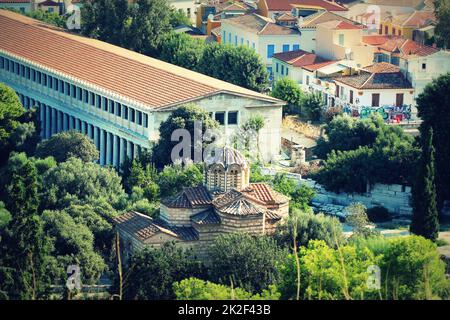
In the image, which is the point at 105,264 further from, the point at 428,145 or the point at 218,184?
the point at 428,145

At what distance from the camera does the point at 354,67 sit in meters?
94.9

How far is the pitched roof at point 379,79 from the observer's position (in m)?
90.7

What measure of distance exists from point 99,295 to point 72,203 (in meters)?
11.5

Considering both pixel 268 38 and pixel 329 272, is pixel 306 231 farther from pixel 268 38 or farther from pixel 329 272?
pixel 268 38

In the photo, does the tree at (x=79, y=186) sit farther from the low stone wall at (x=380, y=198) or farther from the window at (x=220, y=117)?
the window at (x=220, y=117)

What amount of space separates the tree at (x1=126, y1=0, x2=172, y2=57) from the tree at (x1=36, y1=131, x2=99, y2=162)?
3140cm

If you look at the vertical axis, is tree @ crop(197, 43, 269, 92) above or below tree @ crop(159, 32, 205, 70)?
above

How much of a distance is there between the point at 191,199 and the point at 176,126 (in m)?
17.6

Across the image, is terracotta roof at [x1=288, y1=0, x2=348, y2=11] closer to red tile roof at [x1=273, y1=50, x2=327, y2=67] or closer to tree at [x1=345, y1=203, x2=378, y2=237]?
red tile roof at [x1=273, y1=50, x2=327, y2=67]

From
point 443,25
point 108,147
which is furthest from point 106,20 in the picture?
point 108,147

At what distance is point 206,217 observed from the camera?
60375mm

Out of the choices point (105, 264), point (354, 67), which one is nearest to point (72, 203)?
point (105, 264)

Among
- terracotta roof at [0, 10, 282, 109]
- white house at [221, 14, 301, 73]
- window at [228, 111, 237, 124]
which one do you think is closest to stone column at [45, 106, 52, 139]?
terracotta roof at [0, 10, 282, 109]

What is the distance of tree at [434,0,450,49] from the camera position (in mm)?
108875
